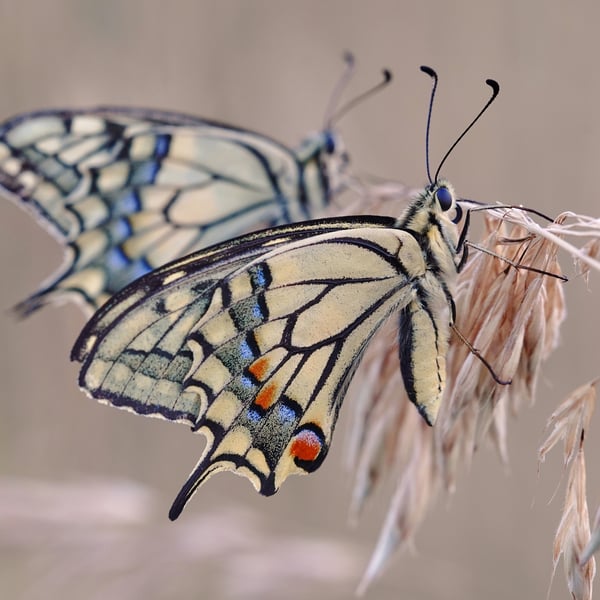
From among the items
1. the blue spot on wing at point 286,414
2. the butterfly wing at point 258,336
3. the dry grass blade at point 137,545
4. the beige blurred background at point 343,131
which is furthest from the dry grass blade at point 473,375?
the beige blurred background at point 343,131

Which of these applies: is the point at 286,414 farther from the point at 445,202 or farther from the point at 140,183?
the point at 140,183

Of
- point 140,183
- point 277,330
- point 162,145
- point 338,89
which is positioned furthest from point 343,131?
point 277,330

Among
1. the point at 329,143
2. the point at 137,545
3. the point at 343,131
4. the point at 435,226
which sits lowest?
the point at 137,545

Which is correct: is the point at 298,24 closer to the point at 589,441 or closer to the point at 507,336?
the point at 589,441

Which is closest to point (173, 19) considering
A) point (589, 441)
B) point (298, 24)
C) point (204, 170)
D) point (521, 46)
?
point (298, 24)

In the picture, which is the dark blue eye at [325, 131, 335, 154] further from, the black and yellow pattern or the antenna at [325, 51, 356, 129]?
the black and yellow pattern

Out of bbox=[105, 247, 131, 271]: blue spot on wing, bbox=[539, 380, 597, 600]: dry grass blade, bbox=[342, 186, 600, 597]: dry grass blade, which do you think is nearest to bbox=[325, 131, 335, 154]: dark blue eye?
bbox=[105, 247, 131, 271]: blue spot on wing

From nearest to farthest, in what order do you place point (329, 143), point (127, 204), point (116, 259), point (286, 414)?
point (286, 414) → point (116, 259) → point (127, 204) → point (329, 143)

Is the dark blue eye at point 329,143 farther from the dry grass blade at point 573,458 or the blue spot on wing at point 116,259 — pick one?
the dry grass blade at point 573,458
